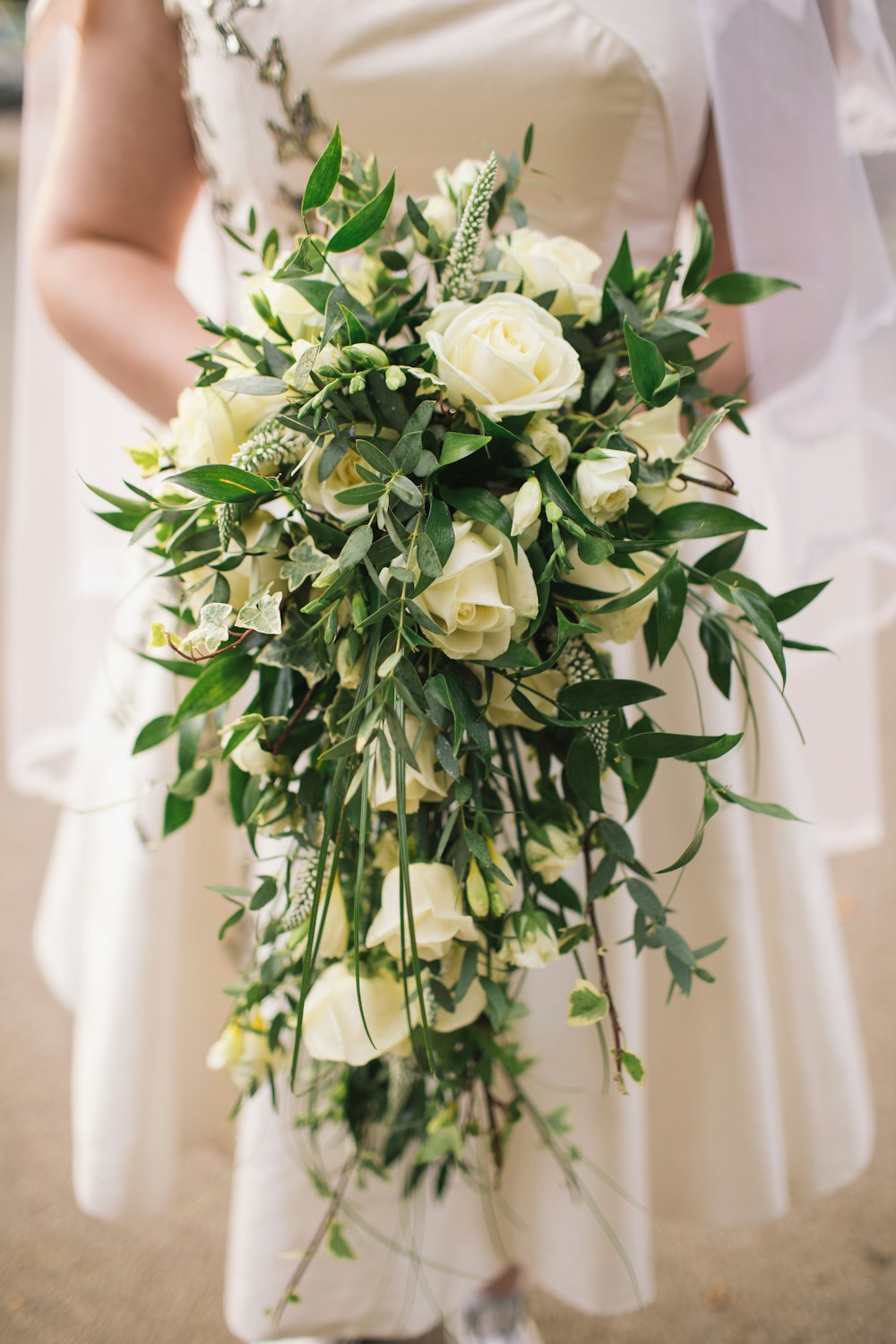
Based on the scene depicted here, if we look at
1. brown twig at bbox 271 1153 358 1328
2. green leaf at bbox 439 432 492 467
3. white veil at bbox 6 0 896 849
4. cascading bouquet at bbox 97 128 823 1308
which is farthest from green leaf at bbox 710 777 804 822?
brown twig at bbox 271 1153 358 1328

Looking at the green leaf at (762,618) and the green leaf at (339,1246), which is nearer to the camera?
the green leaf at (762,618)

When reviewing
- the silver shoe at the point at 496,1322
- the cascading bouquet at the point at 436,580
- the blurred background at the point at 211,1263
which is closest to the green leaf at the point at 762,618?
the cascading bouquet at the point at 436,580

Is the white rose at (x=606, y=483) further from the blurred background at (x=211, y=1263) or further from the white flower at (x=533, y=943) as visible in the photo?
the blurred background at (x=211, y=1263)

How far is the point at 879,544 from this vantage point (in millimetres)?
853

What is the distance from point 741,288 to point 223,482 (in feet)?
1.09

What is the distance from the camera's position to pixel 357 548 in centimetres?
39

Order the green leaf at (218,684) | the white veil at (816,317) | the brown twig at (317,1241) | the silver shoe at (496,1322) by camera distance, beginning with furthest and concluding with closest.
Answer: the silver shoe at (496,1322)
the brown twig at (317,1241)
the white veil at (816,317)
the green leaf at (218,684)

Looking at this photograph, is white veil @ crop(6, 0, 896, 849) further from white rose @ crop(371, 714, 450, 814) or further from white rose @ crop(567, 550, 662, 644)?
white rose @ crop(371, 714, 450, 814)

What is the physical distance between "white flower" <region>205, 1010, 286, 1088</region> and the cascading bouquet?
0.06 meters

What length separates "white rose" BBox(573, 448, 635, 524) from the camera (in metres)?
0.42

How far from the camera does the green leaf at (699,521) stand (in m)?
0.45

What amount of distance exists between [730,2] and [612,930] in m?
0.68

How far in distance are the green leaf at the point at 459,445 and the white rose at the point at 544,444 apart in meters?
0.05

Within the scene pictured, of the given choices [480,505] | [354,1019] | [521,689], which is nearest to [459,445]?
[480,505]
